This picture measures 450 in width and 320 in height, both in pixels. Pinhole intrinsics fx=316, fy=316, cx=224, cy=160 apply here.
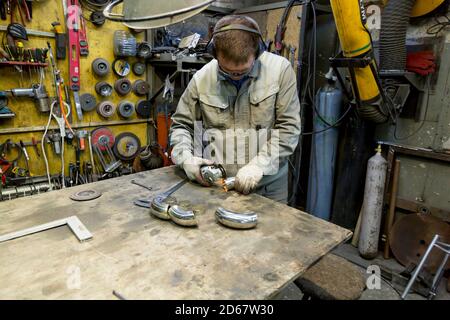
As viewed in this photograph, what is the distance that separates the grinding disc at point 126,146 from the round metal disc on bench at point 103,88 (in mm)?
390

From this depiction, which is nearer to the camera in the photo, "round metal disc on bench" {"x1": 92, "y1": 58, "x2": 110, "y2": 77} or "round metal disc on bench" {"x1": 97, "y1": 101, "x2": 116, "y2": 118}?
"round metal disc on bench" {"x1": 92, "y1": 58, "x2": 110, "y2": 77}

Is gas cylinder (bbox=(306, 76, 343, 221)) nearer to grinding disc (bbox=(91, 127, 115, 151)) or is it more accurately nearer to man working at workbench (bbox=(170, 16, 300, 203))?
man working at workbench (bbox=(170, 16, 300, 203))

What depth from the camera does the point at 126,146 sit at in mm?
2889

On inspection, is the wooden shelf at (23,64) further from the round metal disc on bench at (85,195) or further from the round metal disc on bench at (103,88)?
the round metal disc on bench at (85,195)

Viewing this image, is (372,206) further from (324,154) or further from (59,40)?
(59,40)

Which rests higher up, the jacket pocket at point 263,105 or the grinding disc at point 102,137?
the jacket pocket at point 263,105

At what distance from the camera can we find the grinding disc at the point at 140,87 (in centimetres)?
283

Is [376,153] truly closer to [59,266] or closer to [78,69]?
[59,266]

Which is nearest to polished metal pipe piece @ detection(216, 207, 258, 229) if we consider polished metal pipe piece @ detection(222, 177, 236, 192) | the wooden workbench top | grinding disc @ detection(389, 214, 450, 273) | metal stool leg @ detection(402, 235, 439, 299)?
the wooden workbench top

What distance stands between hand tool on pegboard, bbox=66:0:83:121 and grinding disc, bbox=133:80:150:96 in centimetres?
50

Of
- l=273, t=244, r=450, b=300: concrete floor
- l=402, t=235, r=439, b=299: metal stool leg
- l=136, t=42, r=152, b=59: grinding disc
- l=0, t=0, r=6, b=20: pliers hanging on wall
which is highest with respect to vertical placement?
l=0, t=0, r=6, b=20: pliers hanging on wall

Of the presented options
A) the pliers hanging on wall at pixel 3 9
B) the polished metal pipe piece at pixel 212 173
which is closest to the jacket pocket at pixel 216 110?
the polished metal pipe piece at pixel 212 173

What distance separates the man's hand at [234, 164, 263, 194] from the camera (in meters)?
1.34
